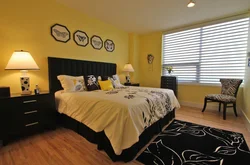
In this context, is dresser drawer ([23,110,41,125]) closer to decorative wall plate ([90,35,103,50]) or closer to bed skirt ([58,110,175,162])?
bed skirt ([58,110,175,162])

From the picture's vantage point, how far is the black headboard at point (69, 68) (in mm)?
2659

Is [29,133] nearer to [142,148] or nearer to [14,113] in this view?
[14,113]

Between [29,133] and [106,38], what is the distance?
3.01m

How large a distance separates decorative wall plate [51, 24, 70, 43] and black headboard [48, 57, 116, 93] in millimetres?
470

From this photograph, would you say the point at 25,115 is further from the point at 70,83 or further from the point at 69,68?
the point at 69,68

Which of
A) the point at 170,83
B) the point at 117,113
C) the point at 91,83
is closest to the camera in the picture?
the point at 117,113

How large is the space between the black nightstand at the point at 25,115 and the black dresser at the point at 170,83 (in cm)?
334

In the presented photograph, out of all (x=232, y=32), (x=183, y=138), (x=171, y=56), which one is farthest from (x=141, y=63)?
(x=183, y=138)

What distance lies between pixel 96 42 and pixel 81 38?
1.55ft

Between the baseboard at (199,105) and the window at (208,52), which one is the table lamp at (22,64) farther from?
the baseboard at (199,105)

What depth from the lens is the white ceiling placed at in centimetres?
268

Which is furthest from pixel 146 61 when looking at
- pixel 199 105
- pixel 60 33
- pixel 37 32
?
pixel 37 32

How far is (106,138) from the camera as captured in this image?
1631mm

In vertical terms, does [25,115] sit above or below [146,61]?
below
